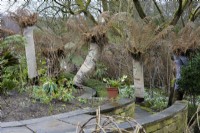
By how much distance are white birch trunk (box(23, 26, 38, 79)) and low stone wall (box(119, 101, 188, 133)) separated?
137 inches

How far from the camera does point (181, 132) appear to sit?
5348 mm

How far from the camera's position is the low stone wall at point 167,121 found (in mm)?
4367

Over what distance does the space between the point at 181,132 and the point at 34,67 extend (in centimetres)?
379

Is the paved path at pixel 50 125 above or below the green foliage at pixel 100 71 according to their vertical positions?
below

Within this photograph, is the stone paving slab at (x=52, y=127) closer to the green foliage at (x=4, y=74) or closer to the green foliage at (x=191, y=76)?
the green foliage at (x=4, y=74)

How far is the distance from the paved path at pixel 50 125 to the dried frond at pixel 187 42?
3.33 metres

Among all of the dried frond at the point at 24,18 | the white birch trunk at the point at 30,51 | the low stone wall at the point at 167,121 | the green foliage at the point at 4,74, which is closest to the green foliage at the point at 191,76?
the low stone wall at the point at 167,121

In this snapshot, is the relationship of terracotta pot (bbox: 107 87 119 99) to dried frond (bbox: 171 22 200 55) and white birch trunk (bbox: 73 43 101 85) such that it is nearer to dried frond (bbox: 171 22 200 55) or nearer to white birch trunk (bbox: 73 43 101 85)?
dried frond (bbox: 171 22 200 55)

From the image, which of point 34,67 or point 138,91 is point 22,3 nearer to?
point 34,67

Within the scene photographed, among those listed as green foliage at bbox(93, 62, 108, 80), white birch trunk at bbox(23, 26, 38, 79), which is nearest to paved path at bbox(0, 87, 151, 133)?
white birch trunk at bbox(23, 26, 38, 79)

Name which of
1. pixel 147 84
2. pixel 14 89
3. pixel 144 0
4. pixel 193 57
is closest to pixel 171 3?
pixel 144 0

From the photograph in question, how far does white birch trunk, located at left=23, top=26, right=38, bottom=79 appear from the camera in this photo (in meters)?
7.03

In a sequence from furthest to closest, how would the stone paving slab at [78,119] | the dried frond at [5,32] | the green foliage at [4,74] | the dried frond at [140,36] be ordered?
the dried frond at [5,32] < the dried frond at [140,36] < the green foliage at [4,74] < the stone paving slab at [78,119]

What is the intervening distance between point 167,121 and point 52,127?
6.38 ft
